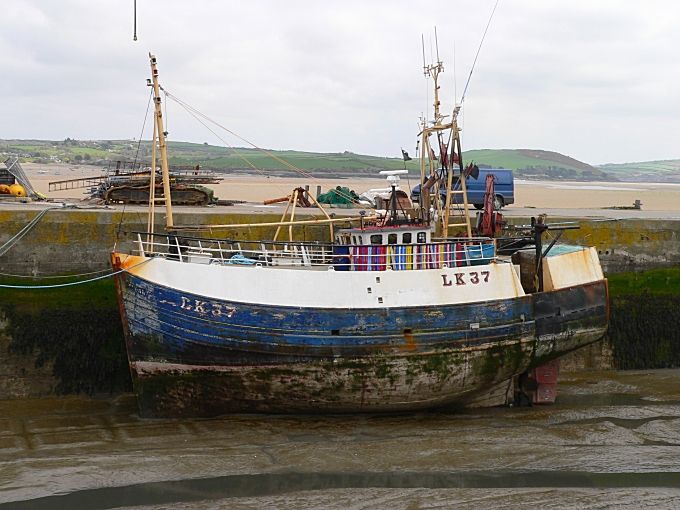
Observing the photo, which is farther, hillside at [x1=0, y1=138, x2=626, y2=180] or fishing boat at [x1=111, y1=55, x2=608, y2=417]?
hillside at [x1=0, y1=138, x2=626, y2=180]

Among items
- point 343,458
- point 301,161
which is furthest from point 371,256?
point 301,161

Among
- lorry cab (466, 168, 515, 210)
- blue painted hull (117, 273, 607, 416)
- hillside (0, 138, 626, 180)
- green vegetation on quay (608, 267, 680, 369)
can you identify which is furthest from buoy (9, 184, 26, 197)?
hillside (0, 138, 626, 180)

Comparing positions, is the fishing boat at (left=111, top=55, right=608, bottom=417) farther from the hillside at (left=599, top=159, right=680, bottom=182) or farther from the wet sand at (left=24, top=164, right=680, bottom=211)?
the hillside at (left=599, top=159, right=680, bottom=182)

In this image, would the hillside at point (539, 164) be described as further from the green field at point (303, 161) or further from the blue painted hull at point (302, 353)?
the blue painted hull at point (302, 353)

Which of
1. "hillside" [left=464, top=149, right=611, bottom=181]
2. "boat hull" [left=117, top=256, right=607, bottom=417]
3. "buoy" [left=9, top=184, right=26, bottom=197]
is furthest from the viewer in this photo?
"hillside" [left=464, top=149, right=611, bottom=181]

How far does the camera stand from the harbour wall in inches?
597

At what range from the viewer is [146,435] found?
13023 mm

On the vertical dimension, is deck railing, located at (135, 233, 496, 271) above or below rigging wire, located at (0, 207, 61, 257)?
below

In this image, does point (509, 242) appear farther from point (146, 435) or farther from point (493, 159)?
point (493, 159)

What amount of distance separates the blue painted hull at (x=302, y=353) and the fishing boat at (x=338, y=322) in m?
0.02

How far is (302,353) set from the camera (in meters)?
13.6

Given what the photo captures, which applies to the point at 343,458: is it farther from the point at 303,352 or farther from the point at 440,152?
the point at 440,152

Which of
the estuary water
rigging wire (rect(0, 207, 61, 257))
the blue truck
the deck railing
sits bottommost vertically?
the estuary water

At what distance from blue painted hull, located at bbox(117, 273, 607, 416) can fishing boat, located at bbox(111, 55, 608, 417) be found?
0.7 inches
